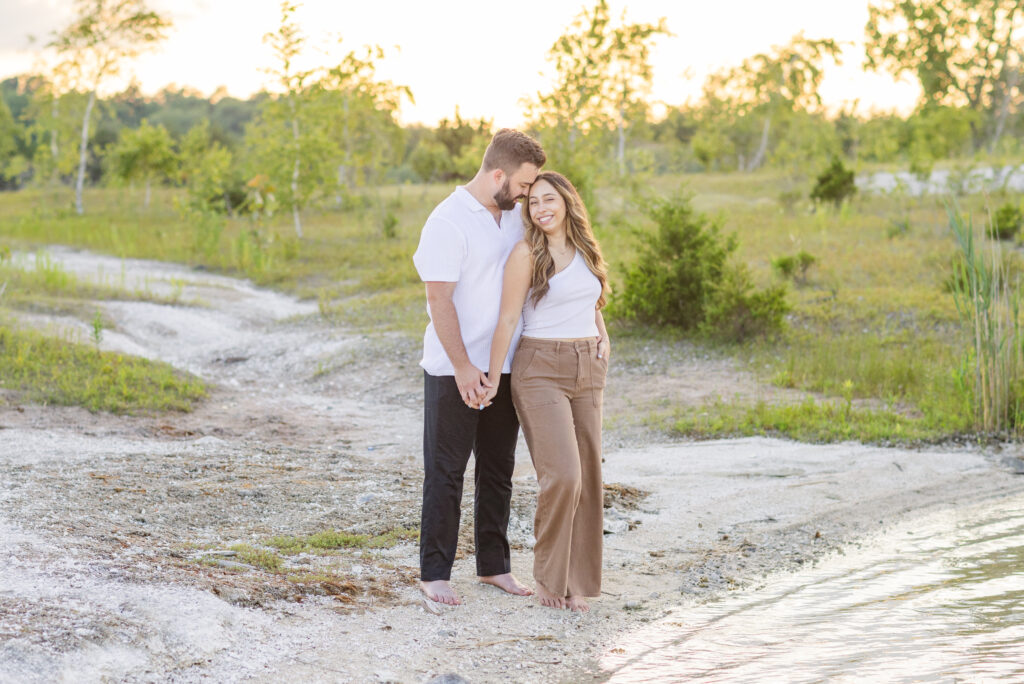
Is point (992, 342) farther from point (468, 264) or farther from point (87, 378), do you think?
point (87, 378)

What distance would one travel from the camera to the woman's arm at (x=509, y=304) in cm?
368

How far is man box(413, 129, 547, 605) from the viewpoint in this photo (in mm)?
3635

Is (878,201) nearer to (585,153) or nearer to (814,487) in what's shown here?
(585,153)

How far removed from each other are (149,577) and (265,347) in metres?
7.81

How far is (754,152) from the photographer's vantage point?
1778 inches

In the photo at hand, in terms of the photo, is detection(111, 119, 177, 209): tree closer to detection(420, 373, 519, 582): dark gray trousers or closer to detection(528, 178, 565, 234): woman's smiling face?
detection(420, 373, 519, 582): dark gray trousers

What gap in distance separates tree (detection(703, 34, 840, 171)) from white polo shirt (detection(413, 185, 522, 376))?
37.1 meters

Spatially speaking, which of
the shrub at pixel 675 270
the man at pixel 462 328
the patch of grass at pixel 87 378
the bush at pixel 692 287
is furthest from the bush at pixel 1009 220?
the man at pixel 462 328

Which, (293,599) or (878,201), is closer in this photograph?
(293,599)

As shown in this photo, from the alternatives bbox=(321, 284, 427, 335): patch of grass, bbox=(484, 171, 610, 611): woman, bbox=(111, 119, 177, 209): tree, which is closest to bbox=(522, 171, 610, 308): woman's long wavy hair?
bbox=(484, 171, 610, 611): woman

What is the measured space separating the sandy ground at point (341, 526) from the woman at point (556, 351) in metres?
0.55

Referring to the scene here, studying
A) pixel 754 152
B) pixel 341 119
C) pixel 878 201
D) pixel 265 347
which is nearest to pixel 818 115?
pixel 754 152

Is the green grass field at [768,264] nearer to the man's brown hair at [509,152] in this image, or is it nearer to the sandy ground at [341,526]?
the sandy ground at [341,526]

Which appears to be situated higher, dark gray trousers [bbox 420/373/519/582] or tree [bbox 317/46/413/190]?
tree [bbox 317/46/413/190]
